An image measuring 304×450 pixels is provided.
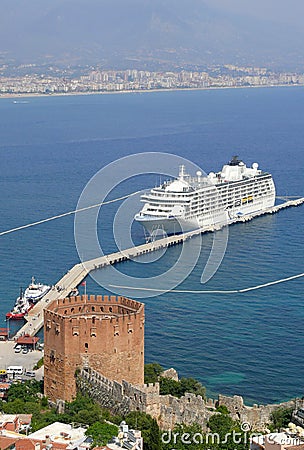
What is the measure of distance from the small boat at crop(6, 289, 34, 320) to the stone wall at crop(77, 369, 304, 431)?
13.6 meters

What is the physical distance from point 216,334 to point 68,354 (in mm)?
11309

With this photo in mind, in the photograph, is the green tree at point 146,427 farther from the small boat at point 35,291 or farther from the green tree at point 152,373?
the small boat at point 35,291

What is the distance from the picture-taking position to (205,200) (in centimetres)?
5897

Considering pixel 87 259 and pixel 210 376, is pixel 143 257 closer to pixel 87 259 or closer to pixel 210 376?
pixel 87 259

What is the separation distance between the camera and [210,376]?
28641 millimetres

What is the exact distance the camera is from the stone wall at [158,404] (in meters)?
21.1

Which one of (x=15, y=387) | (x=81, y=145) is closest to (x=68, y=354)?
(x=15, y=387)

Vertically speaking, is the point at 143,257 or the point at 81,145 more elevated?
the point at 81,145

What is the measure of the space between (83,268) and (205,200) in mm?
17275

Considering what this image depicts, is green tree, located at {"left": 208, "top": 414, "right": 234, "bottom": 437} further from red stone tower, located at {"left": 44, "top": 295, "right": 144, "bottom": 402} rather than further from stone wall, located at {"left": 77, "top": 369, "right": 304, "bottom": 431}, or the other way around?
red stone tower, located at {"left": 44, "top": 295, "right": 144, "bottom": 402}

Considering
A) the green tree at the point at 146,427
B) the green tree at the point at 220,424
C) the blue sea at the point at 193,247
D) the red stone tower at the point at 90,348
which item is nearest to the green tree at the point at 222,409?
the green tree at the point at 220,424

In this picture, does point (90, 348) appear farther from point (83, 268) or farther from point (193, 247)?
point (193, 247)

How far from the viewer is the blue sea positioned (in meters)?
30.1

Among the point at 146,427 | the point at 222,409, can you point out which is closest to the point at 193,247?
the point at 222,409
